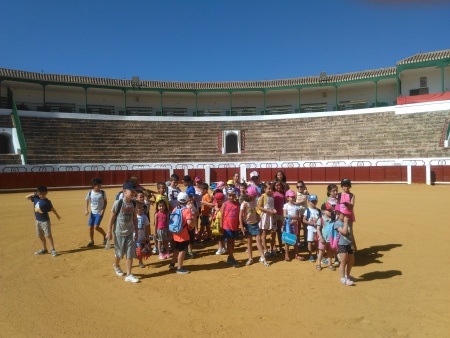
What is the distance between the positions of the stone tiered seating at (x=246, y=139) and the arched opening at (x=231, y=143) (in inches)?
31.5

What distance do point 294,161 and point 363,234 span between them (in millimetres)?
16694

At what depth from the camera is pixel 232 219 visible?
221 inches

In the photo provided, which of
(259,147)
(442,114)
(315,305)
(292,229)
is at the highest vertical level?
(442,114)

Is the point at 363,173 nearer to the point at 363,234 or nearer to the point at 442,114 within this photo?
the point at 442,114

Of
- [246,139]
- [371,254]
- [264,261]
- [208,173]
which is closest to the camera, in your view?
[264,261]

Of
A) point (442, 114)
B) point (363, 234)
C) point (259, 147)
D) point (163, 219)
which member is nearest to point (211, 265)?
point (163, 219)

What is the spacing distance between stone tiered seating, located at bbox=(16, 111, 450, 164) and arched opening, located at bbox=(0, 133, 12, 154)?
1.17m

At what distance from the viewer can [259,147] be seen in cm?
2744

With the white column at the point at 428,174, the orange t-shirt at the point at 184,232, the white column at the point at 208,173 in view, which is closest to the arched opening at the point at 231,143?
the white column at the point at 208,173

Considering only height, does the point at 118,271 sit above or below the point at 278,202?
below

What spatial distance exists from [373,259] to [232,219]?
2489mm

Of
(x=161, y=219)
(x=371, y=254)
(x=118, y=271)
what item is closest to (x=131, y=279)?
(x=118, y=271)

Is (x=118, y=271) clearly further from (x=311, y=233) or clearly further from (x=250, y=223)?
(x=311, y=233)

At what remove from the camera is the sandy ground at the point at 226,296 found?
3518 mm
